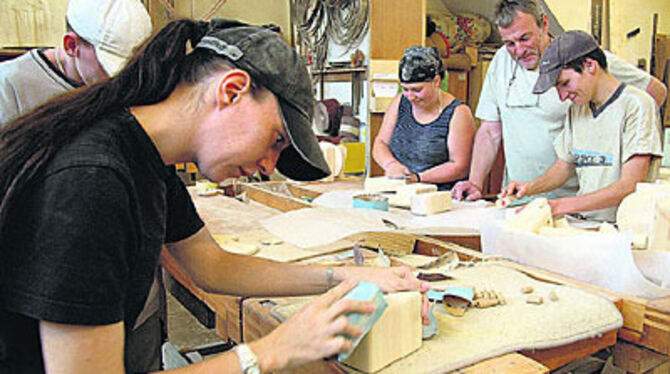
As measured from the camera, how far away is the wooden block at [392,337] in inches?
40.3

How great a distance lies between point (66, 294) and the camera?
77 centimetres

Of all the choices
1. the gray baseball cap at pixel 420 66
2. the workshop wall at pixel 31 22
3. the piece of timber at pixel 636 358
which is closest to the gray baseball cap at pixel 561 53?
the gray baseball cap at pixel 420 66

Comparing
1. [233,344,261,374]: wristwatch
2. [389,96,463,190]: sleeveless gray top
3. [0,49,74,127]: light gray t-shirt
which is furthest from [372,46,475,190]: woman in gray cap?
[233,344,261,374]: wristwatch

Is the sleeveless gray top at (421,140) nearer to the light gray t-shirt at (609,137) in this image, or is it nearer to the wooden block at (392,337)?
the light gray t-shirt at (609,137)

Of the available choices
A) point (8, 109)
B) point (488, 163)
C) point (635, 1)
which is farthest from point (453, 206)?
point (635, 1)

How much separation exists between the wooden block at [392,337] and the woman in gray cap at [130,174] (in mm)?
83

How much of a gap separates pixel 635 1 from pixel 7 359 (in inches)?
261

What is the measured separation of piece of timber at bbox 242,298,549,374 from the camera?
3.37ft

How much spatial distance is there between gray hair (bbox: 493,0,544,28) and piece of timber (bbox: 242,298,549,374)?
202 centimetres

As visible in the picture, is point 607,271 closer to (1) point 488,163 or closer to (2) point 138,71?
(2) point 138,71

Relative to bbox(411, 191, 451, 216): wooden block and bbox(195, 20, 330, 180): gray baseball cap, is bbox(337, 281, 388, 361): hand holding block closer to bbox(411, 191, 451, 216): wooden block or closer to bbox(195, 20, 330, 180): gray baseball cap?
bbox(195, 20, 330, 180): gray baseball cap

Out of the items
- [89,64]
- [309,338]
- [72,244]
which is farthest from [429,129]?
[72,244]

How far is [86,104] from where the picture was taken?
2.98 ft

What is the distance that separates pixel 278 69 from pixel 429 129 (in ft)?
7.60
